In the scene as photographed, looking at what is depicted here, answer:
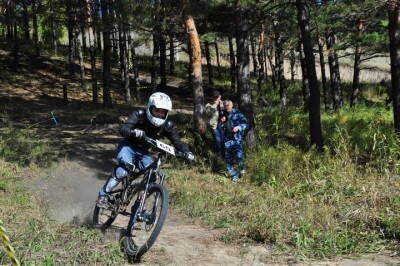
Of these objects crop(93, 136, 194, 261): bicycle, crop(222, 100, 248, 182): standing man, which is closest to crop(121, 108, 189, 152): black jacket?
crop(93, 136, 194, 261): bicycle

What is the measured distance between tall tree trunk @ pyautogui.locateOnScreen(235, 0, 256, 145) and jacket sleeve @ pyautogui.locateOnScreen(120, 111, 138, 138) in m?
6.27

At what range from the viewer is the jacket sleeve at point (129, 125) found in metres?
6.43

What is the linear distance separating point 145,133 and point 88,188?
4644mm

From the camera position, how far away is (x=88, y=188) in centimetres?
1070

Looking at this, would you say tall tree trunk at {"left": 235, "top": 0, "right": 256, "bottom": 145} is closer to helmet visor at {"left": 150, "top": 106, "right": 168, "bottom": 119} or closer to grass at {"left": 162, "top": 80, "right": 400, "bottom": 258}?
grass at {"left": 162, "top": 80, "right": 400, "bottom": 258}

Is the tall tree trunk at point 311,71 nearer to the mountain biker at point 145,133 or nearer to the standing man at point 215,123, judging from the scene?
the standing man at point 215,123

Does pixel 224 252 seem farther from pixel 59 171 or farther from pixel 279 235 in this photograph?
pixel 59 171

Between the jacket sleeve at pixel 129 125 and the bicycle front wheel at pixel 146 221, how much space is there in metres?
0.80

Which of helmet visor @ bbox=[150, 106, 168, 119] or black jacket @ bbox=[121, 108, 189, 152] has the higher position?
helmet visor @ bbox=[150, 106, 168, 119]

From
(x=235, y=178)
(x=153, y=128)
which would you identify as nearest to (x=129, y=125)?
(x=153, y=128)

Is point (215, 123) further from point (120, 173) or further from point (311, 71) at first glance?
point (120, 173)

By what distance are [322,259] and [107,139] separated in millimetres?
10296

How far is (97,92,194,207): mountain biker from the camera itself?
6434mm

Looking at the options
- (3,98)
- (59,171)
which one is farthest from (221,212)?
(3,98)
